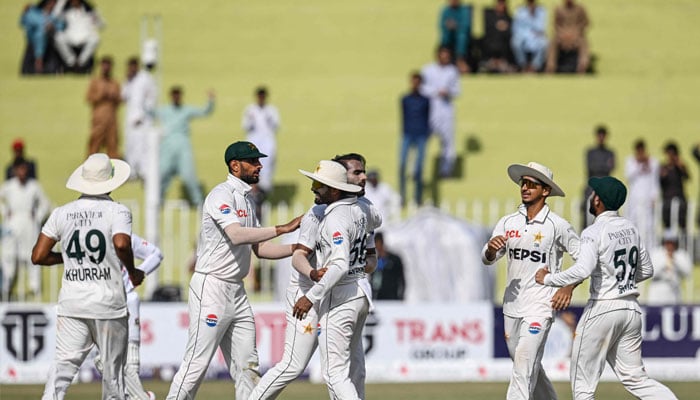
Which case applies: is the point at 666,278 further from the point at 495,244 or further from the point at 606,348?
the point at 495,244

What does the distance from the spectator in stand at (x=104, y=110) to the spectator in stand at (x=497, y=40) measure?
6527 millimetres

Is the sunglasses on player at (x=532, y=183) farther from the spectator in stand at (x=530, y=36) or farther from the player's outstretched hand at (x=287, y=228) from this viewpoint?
the spectator in stand at (x=530, y=36)

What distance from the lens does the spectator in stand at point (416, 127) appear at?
76.3 feet

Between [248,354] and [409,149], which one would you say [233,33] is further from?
[248,354]

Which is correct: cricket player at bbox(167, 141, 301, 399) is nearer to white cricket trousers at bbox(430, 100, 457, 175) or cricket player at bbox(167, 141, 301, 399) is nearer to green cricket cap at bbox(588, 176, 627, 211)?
green cricket cap at bbox(588, 176, 627, 211)

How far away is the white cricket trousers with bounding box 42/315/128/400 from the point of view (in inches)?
452

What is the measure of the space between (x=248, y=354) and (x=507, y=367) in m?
7.35

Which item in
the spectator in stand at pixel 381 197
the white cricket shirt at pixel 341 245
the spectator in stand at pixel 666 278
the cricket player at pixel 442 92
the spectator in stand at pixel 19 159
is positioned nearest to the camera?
the white cricket shirt at pixel 341 245

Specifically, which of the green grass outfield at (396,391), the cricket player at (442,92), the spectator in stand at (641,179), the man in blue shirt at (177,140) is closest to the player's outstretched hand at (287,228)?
the green grass outfield at (396,391)

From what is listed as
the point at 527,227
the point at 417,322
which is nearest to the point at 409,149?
the point at 417,322

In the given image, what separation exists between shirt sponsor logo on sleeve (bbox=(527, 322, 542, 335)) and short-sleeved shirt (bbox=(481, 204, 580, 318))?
0.08 meters

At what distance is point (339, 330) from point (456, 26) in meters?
15.3

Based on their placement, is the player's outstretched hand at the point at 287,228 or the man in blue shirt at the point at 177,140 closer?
the player's outstretched hand at the point at 287,228

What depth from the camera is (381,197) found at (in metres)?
21.3
